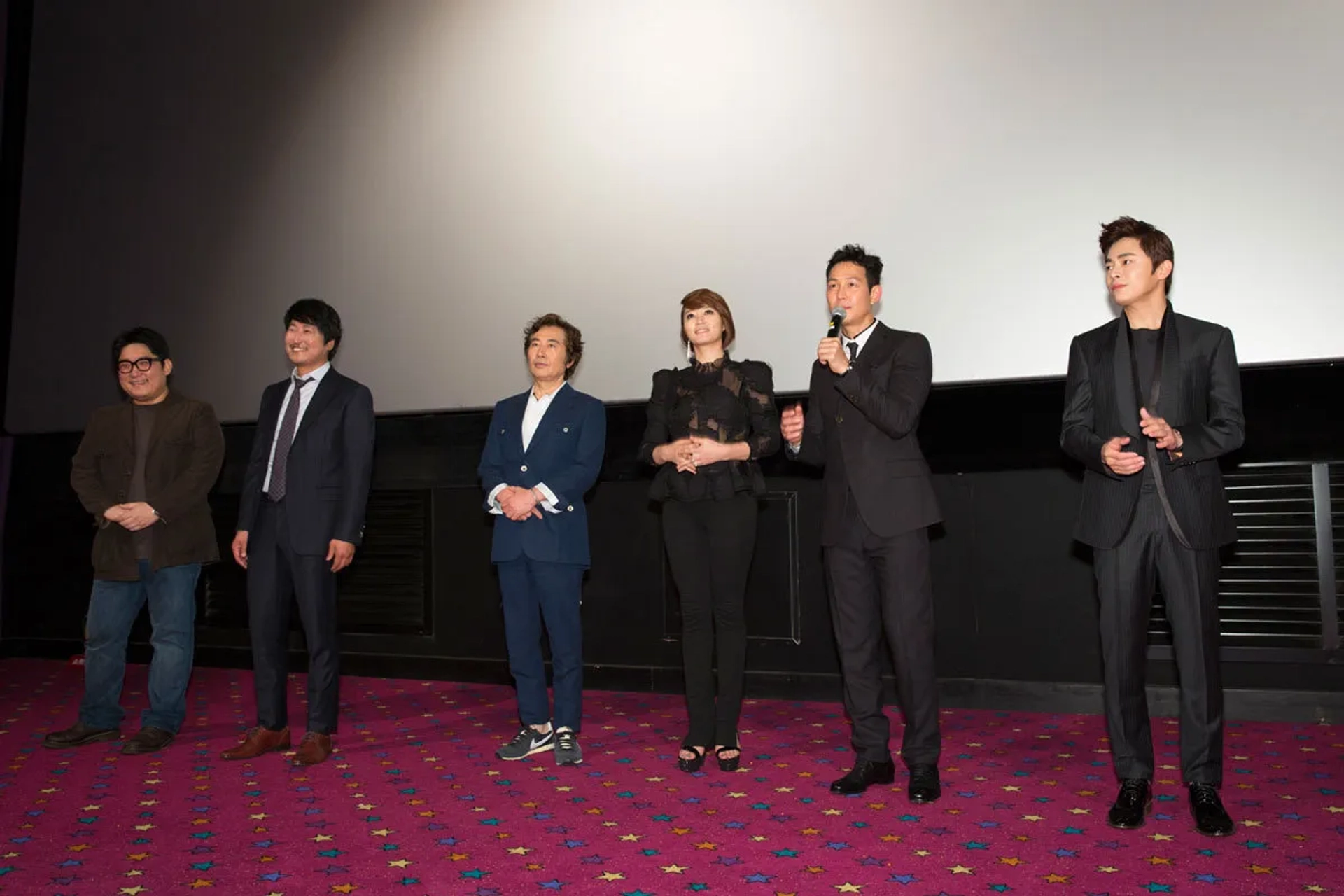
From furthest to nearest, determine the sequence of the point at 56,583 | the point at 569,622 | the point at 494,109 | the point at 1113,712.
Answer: the point at 56,583, the point at 494,109, the point at 569,622, the point at 1113,712

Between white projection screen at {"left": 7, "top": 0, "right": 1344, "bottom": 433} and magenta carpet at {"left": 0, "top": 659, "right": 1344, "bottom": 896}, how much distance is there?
1.31 metres

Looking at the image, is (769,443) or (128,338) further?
(128,338)

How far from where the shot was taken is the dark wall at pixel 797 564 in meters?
3.70

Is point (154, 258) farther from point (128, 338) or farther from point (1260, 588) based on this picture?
point (1260, 588)

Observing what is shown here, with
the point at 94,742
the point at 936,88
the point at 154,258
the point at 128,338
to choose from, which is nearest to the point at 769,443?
the point at 936,88

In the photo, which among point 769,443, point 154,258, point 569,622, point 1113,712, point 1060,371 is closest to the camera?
point 1113,712

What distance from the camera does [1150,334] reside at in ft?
8.28

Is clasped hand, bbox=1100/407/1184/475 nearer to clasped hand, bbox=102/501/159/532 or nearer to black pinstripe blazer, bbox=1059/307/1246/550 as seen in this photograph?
black pinstripe blazer, bbox=1059/307/1246/550

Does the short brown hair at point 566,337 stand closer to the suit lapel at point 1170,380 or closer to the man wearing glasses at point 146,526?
the man wearing glasses at point 146,526

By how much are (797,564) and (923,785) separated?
1.62 metres

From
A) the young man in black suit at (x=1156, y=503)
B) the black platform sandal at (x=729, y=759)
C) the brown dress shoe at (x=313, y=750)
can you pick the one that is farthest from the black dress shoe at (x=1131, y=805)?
the brown dress shoe at (x=313, y=750)

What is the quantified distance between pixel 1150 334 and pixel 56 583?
5438 mm

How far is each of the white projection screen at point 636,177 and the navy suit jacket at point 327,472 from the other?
1.16 metres

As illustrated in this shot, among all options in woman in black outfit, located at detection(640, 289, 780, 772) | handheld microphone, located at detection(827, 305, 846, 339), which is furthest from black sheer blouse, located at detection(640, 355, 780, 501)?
handheld microphone, located at detection(827, 305, 846, 339)
